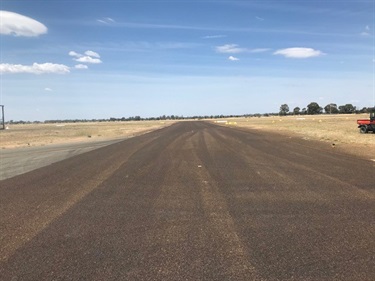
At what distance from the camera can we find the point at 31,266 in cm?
500

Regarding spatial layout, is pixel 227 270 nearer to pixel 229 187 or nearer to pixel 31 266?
pixel 31 266

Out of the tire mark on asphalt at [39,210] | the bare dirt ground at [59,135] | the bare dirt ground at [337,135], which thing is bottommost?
the bare dirt ground at [337,135]

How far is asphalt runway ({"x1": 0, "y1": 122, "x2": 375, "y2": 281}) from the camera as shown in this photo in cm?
481

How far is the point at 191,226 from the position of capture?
21.9 feet

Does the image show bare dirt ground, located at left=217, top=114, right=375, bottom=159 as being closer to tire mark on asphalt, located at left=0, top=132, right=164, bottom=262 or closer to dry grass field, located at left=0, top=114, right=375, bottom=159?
dry grass field, located at left=0, top=114, right=375, bottom=159

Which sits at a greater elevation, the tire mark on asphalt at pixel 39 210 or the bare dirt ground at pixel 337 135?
the tire mark on asphalt at pixel 39 210

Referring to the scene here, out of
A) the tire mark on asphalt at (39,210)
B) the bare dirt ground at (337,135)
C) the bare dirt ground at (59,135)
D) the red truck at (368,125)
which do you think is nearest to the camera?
the tire mark on asphalt at (39,210)

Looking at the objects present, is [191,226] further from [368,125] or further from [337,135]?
[368,125]

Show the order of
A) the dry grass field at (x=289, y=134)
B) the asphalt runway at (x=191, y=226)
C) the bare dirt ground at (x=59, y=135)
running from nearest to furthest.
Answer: the asphalt runway at (x=191, y=226) → the dry grass field at (x=289, y=134) → the bare dirt ground at (x=59, y=135)

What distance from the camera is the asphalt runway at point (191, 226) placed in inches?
189

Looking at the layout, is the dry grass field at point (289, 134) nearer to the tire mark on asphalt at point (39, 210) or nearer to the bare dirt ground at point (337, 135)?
the bare dirt ground at point (337, 135)

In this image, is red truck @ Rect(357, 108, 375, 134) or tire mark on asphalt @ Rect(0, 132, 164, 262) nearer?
tire mark on asphalt @ Rect(0, 132, 164, 262)

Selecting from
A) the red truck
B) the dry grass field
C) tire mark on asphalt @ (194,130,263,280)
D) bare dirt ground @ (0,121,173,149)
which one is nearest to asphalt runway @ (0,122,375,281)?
tire mark on asphalt @ (194,130,263,280)

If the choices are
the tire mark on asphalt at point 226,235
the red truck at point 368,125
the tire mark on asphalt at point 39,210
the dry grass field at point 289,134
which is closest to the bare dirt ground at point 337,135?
the dry grass field at point 289,134
